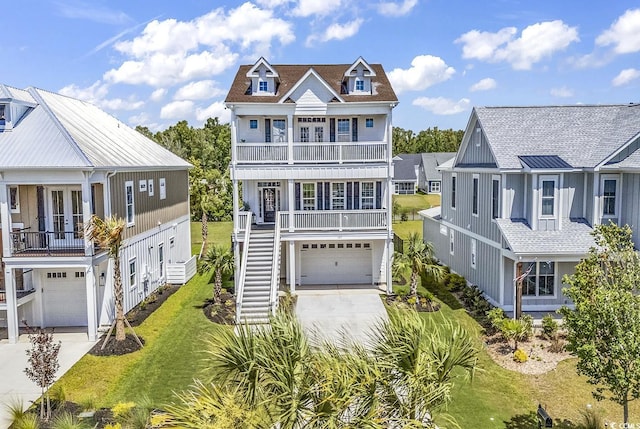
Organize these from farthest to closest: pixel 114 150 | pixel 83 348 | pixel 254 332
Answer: pixel 114 150, pixel 83 348, pixel 254 332

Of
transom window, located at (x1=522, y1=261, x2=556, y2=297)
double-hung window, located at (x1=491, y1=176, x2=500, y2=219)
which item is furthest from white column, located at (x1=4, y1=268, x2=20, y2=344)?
transom window, located at (x1=522, y1=261, x2=556, y2=297)

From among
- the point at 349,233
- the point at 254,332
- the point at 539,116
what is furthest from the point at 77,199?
the point at 539,116

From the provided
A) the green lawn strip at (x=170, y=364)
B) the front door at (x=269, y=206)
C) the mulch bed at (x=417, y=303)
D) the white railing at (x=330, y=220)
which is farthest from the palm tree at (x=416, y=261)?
the green lawn strip at (x=170, y=364)

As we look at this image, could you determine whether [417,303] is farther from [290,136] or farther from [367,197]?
[290,136]

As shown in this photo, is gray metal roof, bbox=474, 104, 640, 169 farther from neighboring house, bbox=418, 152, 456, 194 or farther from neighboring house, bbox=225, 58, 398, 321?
neighboring house, bbox=418, 152, 456, 194

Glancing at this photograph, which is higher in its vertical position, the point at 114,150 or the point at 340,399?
the point at 114,150

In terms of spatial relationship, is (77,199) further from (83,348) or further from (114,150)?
(83,348)

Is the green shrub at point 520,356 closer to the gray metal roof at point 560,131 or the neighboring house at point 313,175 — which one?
the gray metal roof at point 560,131

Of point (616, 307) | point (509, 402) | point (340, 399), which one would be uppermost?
point (616, 307)
